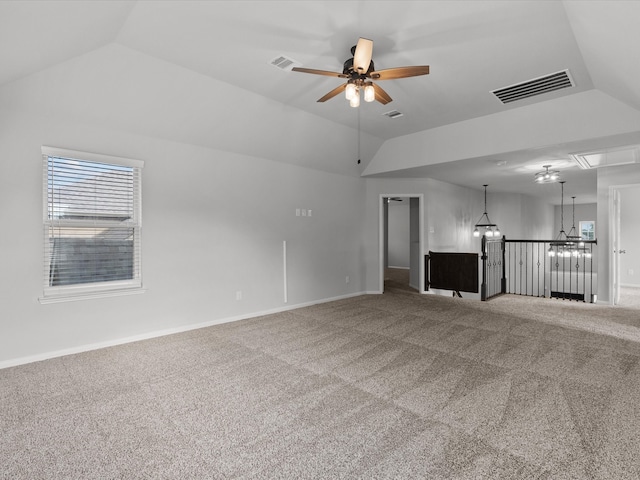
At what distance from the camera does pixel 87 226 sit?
397 cm

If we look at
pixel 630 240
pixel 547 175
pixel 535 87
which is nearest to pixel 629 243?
pixel 630 240

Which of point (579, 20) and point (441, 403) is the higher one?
point (579, 20)

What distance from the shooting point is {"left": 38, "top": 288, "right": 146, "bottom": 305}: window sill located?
11.9 feet

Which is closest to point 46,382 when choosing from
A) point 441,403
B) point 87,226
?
point 87,226

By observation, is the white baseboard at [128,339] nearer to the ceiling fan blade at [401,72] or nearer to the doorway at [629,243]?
the ceiling fan blade at [401,72]

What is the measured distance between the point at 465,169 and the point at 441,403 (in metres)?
5.10

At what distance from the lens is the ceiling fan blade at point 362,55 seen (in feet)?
8.91

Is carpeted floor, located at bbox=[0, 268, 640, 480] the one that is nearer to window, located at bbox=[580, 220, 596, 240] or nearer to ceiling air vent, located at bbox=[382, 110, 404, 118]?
ceiling air vent, located at bbox=[382, 110, 404, 118]

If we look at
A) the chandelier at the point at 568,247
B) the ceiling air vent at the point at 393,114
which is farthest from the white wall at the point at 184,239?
the chandelier at the point at 568,247

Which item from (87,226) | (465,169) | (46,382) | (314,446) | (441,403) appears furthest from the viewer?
(465,169)

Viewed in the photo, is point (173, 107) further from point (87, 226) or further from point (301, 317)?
point (301, 317)

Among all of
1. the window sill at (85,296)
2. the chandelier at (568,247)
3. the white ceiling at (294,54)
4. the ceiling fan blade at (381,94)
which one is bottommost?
the window sill at (85,296)

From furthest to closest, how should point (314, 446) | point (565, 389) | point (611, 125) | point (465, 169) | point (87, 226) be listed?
point (465, 169) → point (611, 125) → point (87, 226) → point (565, 389) → point (314, 446)

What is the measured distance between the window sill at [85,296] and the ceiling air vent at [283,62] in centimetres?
315
